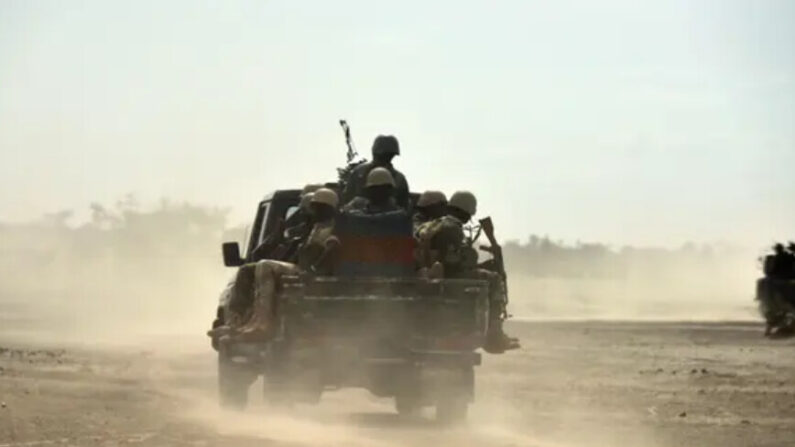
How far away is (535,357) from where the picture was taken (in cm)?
3475

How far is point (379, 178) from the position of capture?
61.1 feet

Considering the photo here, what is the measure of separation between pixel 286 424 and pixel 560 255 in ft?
391

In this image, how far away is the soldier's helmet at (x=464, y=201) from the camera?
1872cm

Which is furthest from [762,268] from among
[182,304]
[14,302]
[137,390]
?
[14,302]

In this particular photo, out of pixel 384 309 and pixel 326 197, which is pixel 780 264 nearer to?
pixel 384 309

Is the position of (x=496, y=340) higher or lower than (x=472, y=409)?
higher

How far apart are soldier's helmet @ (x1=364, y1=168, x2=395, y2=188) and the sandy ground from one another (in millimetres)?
2461

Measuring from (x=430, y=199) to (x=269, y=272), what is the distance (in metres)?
2.46

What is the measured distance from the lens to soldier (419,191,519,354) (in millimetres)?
18031

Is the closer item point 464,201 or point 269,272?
point 269,272

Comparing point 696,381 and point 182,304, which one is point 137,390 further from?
point 182,304

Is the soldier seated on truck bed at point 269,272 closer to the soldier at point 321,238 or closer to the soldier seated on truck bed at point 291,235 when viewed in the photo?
the soldier at point 321,238

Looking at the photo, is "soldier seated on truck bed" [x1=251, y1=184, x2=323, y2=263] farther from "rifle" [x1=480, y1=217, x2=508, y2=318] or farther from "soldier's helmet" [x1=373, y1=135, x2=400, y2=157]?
"rifle" [x1=480, y1=217, x2=508, y2=318]

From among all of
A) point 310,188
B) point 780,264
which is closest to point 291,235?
point 310,188
